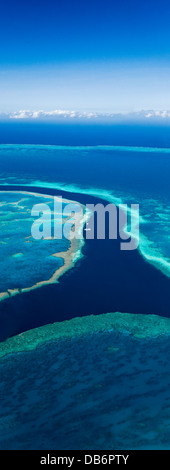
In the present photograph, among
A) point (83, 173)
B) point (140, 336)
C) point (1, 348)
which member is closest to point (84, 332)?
point (140, 336)

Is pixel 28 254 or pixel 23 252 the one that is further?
pixel 23 252

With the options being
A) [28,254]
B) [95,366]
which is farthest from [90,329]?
[28,254]

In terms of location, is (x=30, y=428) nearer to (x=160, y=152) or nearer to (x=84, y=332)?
(x=84, y=332)

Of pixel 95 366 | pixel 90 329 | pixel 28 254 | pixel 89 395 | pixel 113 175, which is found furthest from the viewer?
pixel 113 175

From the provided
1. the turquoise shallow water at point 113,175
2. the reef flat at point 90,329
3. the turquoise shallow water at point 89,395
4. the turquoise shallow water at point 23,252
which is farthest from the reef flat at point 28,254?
the turquoise shallow water at point 113,175

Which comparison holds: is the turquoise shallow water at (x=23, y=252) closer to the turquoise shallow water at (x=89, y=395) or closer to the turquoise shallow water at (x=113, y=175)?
the turquoise shallow water at (x=89, y=395)

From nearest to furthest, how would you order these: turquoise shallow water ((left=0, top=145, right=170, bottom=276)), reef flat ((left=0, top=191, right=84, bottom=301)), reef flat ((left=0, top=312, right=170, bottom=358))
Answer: reef flat ((left=0, top=312, right=170, bottom=358)) < reef flat ((left=0, top=191, right=84, bottom=301)) < turquoise shallow water ((left=0, top=145, right=170, bottom=276))

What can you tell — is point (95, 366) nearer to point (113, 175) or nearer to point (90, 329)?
point (90, 329)

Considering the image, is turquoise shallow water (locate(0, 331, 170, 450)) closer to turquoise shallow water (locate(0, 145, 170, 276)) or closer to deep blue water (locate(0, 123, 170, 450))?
deep blue water (locate(0, 123, 170, 450))

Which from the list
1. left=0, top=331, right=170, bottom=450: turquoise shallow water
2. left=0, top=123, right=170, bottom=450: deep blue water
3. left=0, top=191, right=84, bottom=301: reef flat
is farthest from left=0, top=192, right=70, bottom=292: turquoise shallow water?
left=0, top=331, right=170, bottom=450: turquoise shallow water
